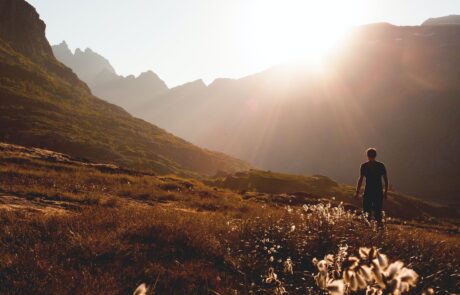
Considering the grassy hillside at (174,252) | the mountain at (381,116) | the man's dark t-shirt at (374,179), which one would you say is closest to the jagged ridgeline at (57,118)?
the grassy hillside at (174,252)

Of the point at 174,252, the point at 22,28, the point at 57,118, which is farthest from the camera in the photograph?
the point at 22,28

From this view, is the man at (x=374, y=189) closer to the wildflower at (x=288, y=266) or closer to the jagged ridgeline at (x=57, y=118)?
the wildflower at (x=288, y=266)

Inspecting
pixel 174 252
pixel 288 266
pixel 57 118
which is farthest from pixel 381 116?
pixel 288 266

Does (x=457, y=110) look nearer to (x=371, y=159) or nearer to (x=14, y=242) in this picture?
(x=371, y=159)

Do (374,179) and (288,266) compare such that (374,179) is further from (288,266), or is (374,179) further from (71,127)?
(71,127)

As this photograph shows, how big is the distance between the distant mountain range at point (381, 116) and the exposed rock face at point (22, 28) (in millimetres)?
108356

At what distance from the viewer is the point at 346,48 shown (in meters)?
198

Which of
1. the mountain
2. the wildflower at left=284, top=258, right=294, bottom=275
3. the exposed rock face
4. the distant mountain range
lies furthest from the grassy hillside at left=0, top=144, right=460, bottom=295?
the mountain

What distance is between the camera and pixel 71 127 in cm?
6888

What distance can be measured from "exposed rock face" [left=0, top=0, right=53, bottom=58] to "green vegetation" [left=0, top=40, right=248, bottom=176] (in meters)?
4.65

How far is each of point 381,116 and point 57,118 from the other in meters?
136

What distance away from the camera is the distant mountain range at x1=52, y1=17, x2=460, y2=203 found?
140 m

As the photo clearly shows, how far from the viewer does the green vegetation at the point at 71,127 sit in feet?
188

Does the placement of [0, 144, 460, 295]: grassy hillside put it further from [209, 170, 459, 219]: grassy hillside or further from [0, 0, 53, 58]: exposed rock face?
[0, 0, 53, 58]: exposed rock face
